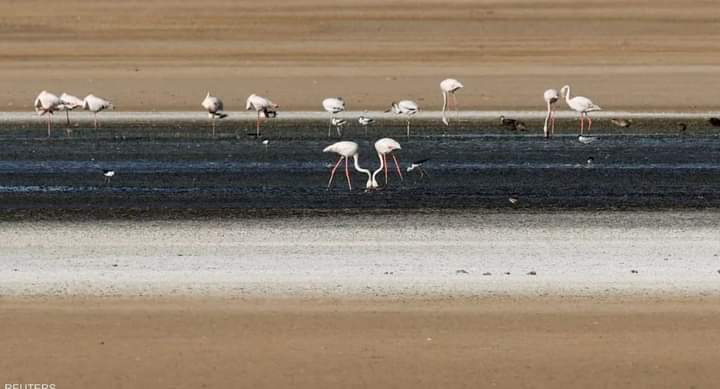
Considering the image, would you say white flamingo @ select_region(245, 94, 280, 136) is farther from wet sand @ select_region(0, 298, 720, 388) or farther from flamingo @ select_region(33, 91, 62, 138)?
wet sand @ select_region(0, 298, 720, 388)

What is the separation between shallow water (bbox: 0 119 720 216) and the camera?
49.6 ft

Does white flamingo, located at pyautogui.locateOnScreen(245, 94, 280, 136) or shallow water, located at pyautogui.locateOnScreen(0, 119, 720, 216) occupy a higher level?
white flamingo, located at pyautogui.locateOnScreen(245, 94, 280, 136)

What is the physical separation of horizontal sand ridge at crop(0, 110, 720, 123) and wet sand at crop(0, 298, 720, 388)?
39.8 ft

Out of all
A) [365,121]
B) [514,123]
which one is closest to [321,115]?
[365,121]

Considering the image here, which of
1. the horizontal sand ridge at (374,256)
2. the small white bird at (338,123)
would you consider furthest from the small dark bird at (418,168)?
the small white bird at (338,123)

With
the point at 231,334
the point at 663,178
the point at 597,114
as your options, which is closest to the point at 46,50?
the point at 597,114

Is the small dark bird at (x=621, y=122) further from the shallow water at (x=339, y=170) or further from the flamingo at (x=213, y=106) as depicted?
the flamingo at (x=213, y=106)

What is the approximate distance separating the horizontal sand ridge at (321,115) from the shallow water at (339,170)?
569 mm

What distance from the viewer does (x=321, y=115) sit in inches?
912

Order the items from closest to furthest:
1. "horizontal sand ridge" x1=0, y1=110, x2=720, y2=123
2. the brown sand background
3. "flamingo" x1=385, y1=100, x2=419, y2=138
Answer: "flamingo" x1=385, y1=100, x2=419, y2=138
"horizontal sand ridge" x1=0, y1=110, x2=720, y2=123
the brown sand background

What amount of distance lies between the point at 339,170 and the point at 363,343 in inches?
308

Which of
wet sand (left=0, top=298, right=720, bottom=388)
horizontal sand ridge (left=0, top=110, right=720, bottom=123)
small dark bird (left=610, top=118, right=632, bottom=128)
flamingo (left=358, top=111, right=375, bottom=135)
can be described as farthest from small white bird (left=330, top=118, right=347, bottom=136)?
wet sand (left=0, top=298, right=720, bottom=388)

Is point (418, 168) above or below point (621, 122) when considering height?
below

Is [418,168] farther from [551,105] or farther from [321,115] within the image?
[321,115]
